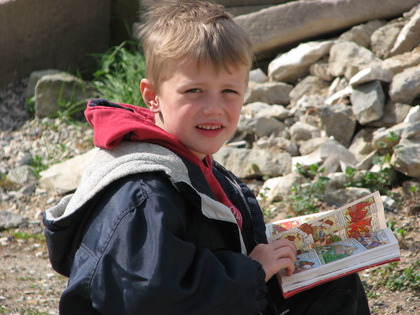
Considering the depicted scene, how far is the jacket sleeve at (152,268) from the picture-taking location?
172 centimetres

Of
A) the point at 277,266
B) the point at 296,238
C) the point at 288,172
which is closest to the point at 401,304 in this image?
the point at 296,238

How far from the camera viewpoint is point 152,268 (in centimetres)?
171

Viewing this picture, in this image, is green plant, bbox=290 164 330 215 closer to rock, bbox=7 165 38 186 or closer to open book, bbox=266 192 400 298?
open book, bbox=266 192 400 298

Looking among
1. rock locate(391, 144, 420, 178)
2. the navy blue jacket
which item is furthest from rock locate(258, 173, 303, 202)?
the navy blue jacket

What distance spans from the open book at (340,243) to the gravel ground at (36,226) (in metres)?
0.90

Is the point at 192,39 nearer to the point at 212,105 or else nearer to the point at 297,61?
the point at 212,105

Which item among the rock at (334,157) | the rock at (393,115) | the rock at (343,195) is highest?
the rock at (393,115)

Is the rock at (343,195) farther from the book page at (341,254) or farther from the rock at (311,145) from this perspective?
the book page at (341,254)

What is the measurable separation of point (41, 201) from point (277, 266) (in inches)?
118

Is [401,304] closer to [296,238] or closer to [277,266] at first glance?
[296,238]

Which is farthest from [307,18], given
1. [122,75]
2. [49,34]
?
[49,34]

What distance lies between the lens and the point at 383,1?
16.7ft

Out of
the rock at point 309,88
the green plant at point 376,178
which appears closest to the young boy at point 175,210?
the green plant at point 376,178

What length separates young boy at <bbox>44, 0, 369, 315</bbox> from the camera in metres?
1.75
